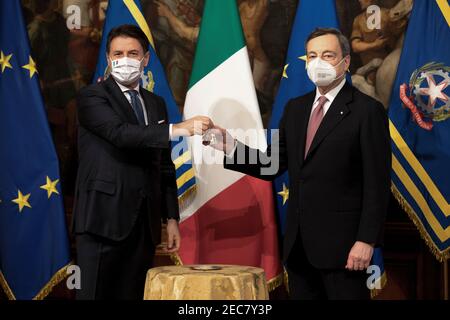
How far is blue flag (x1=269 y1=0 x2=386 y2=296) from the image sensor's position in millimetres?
4227

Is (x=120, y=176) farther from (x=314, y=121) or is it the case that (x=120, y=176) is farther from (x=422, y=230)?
Answer: (x=422, y=230)

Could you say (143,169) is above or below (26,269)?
above

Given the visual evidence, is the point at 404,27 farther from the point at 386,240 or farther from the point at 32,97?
the point at 32,97

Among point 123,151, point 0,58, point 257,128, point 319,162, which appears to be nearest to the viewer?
point 319,162

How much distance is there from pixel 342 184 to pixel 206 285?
88 cm

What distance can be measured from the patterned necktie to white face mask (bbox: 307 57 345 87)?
9 cm

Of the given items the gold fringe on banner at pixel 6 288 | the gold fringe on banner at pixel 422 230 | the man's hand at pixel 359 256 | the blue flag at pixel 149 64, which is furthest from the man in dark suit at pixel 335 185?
the gold fringe on banner at pixel 6 288

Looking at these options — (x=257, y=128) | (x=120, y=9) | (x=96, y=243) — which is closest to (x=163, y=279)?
(x=96, y=243)

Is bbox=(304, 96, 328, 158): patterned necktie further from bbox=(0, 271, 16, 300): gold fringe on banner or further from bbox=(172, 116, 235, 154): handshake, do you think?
bbox=(0, 271, 16, 300): gold fringe on banner

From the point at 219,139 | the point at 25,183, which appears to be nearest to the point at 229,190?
the point at 219,139

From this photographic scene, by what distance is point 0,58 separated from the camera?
14.9 ft

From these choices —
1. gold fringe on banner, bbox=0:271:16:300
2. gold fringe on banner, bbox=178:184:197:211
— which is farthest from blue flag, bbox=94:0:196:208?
gold fringe on banner, bbox=0:271:16:300

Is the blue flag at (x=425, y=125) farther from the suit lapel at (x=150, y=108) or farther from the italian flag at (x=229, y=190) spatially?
the suit lapel at (x=150, y=108)

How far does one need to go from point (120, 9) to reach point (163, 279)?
89.2 inches
